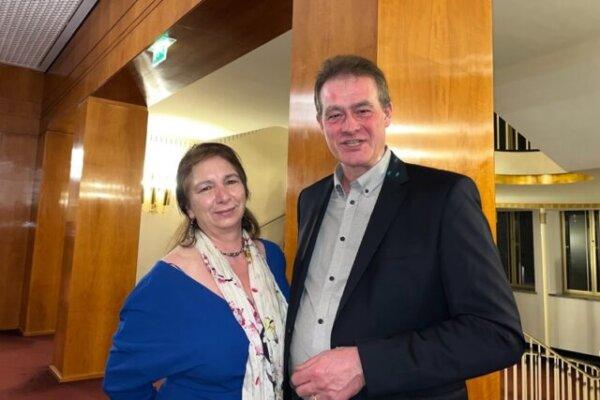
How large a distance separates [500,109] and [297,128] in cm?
327

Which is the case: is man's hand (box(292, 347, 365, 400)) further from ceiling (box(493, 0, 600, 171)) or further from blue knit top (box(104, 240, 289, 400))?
ceiling (box(493, 0, 600, 171))

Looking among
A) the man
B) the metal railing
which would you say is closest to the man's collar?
the man

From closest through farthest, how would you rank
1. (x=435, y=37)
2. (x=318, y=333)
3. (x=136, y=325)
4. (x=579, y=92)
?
(x=318, y=333) → (x=136, y=325) → (x=435, y=37) → (x=579, y=92)

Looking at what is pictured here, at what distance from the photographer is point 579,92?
377 cm

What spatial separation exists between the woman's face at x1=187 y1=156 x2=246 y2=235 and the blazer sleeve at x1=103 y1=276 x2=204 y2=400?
0.90 ft

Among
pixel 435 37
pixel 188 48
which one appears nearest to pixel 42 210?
pixel 188 48

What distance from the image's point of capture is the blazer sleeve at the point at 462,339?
85 cm

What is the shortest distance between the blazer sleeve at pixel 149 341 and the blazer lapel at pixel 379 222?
469mm

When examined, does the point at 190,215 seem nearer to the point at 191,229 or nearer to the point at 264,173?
the point at 191,229

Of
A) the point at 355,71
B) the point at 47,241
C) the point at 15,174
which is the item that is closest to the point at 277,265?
the point at 355,71

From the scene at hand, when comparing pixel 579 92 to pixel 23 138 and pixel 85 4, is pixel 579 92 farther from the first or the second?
pixel 23 138

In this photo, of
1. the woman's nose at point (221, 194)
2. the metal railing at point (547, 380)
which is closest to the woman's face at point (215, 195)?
the woman's nose at point (221, 194)

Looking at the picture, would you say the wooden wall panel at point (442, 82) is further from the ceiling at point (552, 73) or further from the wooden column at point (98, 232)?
the wooden column at point (98, 232)

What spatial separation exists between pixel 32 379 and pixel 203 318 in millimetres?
3949
